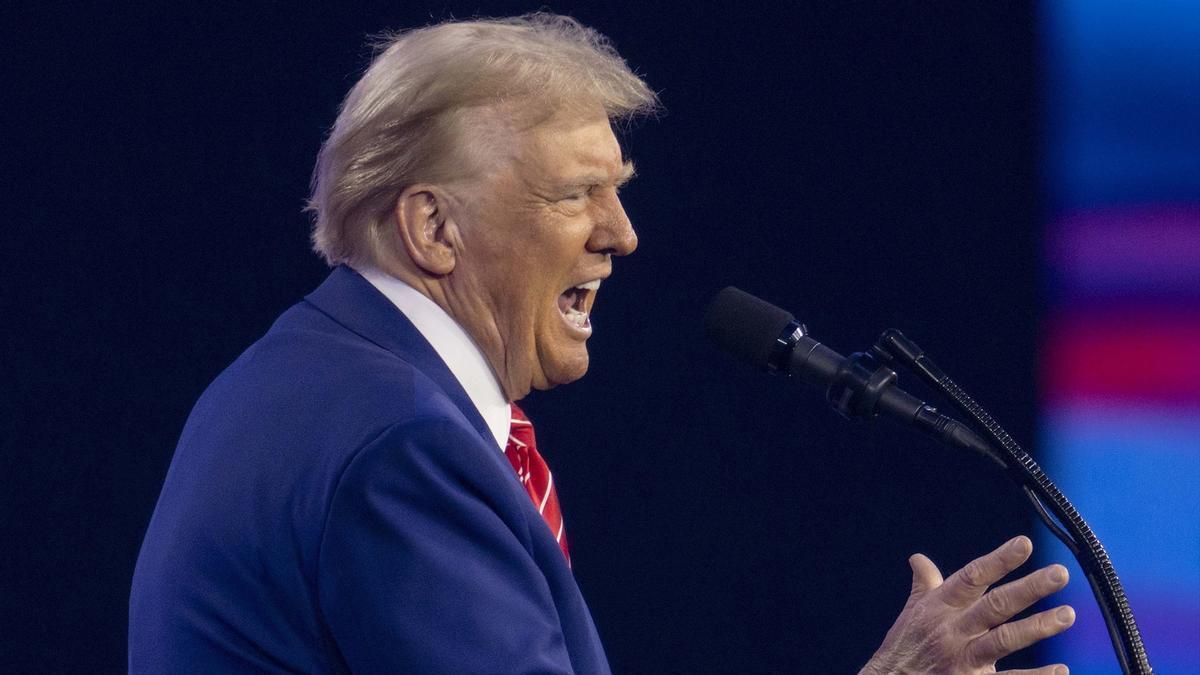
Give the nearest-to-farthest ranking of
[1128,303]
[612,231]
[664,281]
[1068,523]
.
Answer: [1068,523] → [612,231] → [1128,303] → [664,281]

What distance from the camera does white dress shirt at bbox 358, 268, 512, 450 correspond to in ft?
4.66

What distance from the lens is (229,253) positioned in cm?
241

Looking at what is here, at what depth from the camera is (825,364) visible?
1344 mm

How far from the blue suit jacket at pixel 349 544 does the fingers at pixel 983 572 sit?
1.22 feet

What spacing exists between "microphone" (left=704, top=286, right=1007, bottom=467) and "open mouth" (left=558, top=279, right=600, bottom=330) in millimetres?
172

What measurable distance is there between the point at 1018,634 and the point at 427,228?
2.28ft

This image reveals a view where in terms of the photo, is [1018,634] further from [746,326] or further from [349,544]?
[349,544]

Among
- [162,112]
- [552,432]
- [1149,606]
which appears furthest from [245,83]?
[1149,606]

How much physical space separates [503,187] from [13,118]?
3.97 feet

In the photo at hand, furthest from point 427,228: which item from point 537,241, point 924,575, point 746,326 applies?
point 924,575

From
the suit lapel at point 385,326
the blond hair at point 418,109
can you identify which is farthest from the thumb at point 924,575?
the blond hair at point 418,109

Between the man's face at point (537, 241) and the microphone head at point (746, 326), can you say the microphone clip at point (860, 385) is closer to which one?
the microphone head at point (746, 326)

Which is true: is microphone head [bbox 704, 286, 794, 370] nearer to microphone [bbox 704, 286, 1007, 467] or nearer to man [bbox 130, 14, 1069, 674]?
microphone [bbox 704, 286, 1007, 467]

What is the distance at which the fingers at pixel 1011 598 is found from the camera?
1.27 metres
